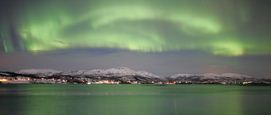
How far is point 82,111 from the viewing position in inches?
2156

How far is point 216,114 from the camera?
169 feet

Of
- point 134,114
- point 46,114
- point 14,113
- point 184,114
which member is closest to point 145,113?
point 134,114

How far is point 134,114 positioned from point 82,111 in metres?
7.90

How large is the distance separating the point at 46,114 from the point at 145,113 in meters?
12.9

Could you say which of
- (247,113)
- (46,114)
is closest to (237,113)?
(247,113)

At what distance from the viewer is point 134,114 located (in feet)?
169

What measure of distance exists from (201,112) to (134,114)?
29.1ft

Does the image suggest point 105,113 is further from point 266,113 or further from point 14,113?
point 266,113

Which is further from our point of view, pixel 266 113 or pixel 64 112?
pixel 64 112

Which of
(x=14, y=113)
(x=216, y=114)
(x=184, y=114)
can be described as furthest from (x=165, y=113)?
(x=14, y=113)

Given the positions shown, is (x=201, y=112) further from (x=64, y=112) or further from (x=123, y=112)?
(x=64, y=112)

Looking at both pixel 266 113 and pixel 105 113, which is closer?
pixel 266 113

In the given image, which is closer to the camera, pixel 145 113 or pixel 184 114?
pixel 184 114

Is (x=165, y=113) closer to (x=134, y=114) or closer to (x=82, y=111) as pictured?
(x=134, y=114)
